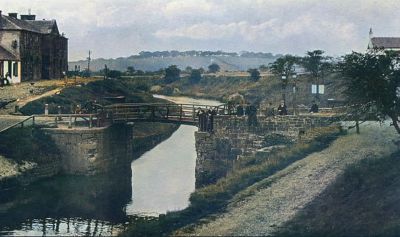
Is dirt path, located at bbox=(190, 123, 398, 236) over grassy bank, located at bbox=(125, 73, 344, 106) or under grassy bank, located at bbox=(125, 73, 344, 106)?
under

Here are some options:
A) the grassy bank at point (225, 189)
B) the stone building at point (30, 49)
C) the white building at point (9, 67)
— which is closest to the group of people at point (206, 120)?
the grassy bank at point (225, 189)

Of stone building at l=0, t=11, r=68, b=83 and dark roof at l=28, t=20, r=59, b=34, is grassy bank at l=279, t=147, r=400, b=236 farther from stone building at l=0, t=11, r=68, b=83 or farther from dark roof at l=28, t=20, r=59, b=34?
dark roof at l=28, t=20, r=59, b=34

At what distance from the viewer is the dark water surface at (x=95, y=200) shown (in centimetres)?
2989

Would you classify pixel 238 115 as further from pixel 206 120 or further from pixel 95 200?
pixel 95 200

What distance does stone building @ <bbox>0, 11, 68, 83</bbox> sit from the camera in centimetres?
6566

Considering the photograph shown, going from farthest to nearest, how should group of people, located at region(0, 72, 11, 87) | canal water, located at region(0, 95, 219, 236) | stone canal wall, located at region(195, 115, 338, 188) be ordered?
group of people, located at region(0, 72, 11, 87) → stone canal wall, located at region(195, 115, 338, 188) → canal water, located at region(0, 95, 219, 236)

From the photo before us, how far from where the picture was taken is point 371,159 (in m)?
31.4

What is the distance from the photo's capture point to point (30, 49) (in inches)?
2758

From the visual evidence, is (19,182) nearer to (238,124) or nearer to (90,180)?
(90,180)

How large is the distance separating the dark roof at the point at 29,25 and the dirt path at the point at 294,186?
45.0 metres

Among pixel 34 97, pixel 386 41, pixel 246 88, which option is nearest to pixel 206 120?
pixel 34 97

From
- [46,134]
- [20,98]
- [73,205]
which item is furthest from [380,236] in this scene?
[20,98]

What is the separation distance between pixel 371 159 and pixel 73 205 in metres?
17.5

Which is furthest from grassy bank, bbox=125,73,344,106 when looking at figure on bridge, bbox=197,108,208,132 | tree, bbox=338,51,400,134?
tree, bbox=338,51,400,134
